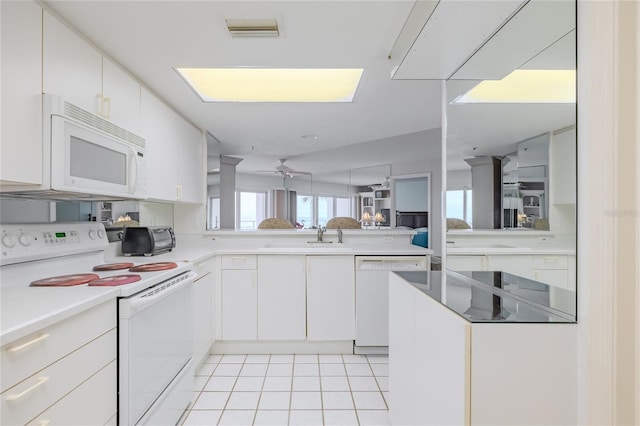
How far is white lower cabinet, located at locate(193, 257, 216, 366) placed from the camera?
7.00 ft

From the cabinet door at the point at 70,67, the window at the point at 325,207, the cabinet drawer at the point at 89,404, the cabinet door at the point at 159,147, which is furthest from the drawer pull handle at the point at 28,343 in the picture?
the window at the point at 325,207

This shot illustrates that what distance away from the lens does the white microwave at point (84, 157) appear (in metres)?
1.22

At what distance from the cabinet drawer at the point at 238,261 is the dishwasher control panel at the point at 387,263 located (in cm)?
95

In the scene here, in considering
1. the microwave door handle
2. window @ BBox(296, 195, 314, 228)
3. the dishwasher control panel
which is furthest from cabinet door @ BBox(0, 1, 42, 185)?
window @ BBox(296, 195, 314, 228)

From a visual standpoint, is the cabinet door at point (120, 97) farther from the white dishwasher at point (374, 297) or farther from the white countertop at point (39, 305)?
the white dishwasher at point (374, 297)

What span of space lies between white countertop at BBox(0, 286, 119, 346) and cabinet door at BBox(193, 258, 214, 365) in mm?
993

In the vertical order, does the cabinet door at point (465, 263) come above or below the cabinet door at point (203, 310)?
above

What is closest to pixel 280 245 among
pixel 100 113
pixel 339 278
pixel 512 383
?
pixel 339 278

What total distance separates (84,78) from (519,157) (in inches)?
83.8

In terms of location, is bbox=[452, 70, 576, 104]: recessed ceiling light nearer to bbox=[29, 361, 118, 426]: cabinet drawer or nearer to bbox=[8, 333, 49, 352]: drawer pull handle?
bbox=[8, 333, 49, 352]: drawer pull handle

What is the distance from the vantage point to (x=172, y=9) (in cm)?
131

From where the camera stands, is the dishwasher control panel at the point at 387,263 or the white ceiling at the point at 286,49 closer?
the white ceiling at the point at 286,49

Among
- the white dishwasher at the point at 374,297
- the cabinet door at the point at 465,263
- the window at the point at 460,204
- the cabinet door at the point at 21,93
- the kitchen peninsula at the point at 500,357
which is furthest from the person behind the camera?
the white dishwasher at the point at 374,297

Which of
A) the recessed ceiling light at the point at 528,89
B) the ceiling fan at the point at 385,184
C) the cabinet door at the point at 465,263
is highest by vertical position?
the ceiling fan at the point at 385,184
